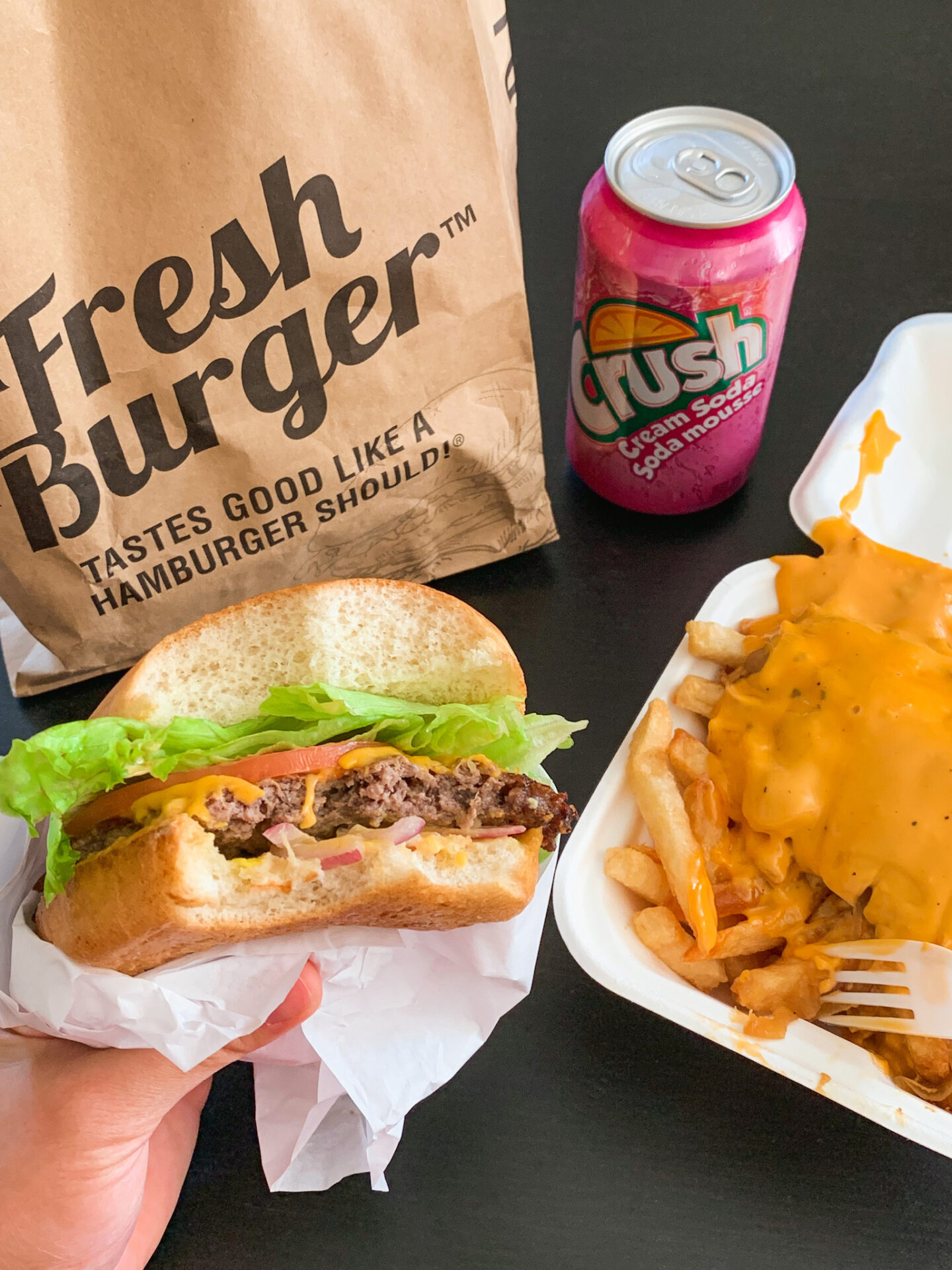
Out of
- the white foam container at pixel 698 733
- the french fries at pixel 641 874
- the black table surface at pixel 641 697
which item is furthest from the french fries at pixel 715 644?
the french fries at pixel 641 874

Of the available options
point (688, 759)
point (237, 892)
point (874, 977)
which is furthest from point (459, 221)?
point (874, 977)

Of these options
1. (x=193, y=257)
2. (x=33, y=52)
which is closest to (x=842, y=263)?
(x=193, y=257)

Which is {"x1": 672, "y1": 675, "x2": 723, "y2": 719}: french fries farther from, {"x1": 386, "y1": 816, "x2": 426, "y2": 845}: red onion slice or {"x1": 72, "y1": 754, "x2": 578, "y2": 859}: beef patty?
{"x1": 386, "y1": 816, "x2": 426, "y2": 845}: red onion slice

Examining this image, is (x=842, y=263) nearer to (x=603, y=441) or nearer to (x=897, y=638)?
(x=603, y=441)

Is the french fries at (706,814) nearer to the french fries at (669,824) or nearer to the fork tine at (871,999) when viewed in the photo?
the french fries at (669,824)

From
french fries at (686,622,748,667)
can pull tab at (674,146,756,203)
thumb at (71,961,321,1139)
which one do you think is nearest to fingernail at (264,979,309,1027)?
thumb at (71,961,321,1139)

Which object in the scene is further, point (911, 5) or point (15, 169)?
→ point (911, 5)

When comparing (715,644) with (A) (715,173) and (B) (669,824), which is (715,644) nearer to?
(B) (669,824)
